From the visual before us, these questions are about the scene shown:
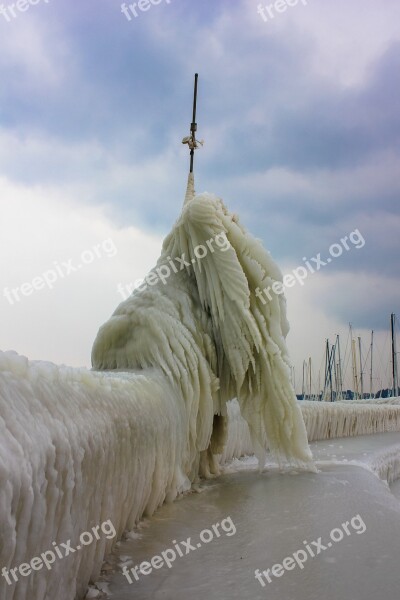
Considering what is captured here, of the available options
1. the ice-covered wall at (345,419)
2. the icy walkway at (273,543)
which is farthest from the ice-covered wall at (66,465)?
the ice-covered wall at (345,419)

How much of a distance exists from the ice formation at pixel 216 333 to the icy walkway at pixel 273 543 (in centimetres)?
35

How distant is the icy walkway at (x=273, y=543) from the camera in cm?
173

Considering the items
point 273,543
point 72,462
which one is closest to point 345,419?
point 273,543

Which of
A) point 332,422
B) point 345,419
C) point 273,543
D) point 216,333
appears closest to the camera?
point 273,543

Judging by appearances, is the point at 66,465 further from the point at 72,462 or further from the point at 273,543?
the point at 273,543

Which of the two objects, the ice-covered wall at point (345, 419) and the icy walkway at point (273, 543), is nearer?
the icy walkway at point (273, 543)

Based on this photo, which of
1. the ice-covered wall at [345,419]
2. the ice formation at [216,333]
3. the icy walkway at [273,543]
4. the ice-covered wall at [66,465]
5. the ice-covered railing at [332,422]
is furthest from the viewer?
the ice-covered wall at [345,419]

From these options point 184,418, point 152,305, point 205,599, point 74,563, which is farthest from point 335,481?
point 74,563

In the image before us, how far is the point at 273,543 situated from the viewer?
2.16m

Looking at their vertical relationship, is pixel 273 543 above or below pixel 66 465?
below

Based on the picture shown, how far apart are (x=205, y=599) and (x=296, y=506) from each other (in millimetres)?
1174

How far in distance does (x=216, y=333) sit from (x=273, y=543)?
5.39 ft

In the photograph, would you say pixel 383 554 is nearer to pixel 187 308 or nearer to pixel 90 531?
pixel 90 531

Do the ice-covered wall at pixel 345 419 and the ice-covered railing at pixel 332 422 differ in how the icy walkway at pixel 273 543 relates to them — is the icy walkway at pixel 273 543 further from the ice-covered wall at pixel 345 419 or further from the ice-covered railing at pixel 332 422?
the ice-covered wall at pixel 345 419
